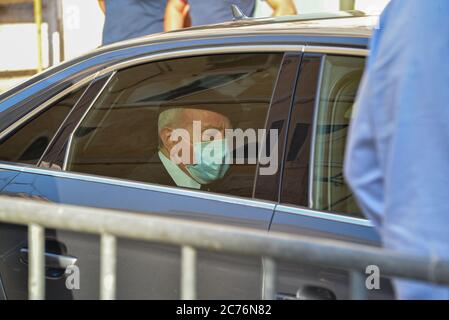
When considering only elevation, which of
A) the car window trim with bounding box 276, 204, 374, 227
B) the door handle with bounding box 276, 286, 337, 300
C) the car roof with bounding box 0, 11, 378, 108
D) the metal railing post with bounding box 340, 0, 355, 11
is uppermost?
the metal railing post with bounding box 340, 0, 355, 11

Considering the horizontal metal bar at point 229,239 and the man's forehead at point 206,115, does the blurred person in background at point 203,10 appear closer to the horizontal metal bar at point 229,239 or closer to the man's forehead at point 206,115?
the man's forehead at point 206,115

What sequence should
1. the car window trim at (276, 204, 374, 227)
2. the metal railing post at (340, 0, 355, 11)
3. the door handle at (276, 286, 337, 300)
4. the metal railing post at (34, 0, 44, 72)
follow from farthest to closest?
the metal railing post at (34, 0, 44, 72), the metal railing post at (340, 0, 355, 11), the car window trim at (276, 204, 374, 227), the door handle at (276, 286, 337, 300)

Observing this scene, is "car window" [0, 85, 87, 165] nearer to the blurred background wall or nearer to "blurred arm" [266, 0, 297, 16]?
"blurred arm" [266, 0, 297, 16]

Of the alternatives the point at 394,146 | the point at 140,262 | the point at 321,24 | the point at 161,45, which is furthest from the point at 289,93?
the point at 394,146

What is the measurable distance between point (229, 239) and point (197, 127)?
3.89ft

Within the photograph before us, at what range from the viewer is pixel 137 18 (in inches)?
248

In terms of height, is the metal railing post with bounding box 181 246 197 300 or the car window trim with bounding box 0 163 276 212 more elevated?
the car window trim with bounding box 0 163 276 212

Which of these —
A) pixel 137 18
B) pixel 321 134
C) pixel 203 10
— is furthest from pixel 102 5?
pixel 321 134

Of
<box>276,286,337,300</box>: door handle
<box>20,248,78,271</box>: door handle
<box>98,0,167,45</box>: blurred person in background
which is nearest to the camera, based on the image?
<box>276,286,337,300</box>: door handle

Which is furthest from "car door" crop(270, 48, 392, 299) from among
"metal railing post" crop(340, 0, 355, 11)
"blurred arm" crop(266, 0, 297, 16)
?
"metal railing post" crop(340, 0, 355, 11)

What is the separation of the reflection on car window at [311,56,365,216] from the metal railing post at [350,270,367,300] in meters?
0.73

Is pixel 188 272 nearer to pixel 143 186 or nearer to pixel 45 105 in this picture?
pixel 143 186

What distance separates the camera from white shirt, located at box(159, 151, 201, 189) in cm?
256

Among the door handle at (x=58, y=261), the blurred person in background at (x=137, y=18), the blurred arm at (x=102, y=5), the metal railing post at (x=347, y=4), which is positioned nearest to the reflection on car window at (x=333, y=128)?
the door handle at (x=58, y=261)
